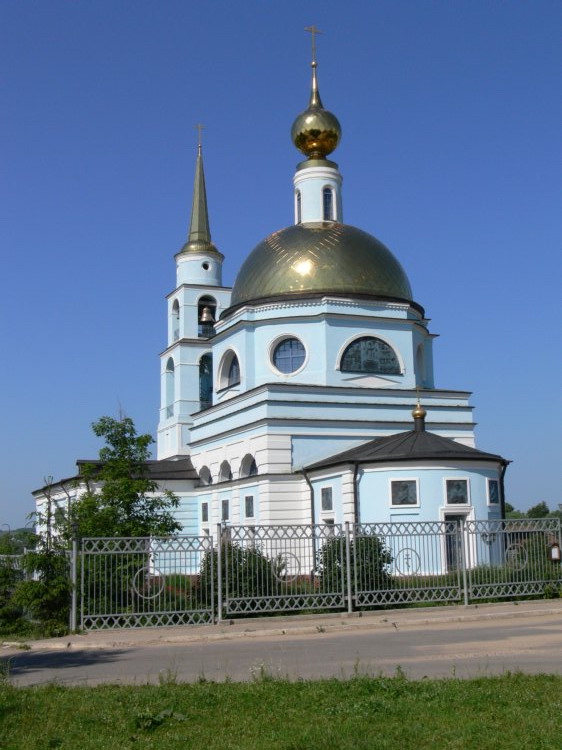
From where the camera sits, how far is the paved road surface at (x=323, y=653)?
9.33 metres

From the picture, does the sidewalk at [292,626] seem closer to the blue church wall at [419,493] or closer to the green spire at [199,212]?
the blue church wall at [419,493]

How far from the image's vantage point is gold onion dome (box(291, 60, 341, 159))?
32250 millimetres

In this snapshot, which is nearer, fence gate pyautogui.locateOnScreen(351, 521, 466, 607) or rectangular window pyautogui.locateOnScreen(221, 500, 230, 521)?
fence gate pyautogui.locateOnScreen(351, 521, 466, 607)

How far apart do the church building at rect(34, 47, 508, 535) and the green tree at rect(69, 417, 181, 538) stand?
6477 millimetres

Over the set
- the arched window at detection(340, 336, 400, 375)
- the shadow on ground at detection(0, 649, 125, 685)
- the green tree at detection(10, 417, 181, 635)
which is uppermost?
the arched window at detection(340, 336, 400, 375)

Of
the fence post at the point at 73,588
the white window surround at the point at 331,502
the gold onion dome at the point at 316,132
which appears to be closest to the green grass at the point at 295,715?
the fence post at the point at 73,588

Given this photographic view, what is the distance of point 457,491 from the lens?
896 inches

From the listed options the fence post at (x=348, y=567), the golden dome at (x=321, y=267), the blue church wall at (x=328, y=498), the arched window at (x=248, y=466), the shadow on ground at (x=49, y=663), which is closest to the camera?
the shadow on ground at (x=49, y=663)

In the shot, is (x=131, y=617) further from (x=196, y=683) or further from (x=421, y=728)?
(x=421, y=728)

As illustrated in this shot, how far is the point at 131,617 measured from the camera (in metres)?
13.9

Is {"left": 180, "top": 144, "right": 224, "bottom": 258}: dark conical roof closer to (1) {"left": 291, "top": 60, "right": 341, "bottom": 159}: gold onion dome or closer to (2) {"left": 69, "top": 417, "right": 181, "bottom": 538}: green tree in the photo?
(1) {"left": 291, "top": 60, "right": 341, "bottom": 159}: gold onion dome

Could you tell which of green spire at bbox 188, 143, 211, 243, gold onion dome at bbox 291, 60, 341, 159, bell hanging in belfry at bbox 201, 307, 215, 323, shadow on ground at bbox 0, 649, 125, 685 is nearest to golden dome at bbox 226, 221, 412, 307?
gold onion dome at bbox 291, 60, 341, 159

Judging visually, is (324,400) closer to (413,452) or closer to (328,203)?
(413,452)

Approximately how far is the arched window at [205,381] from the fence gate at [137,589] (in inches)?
854
